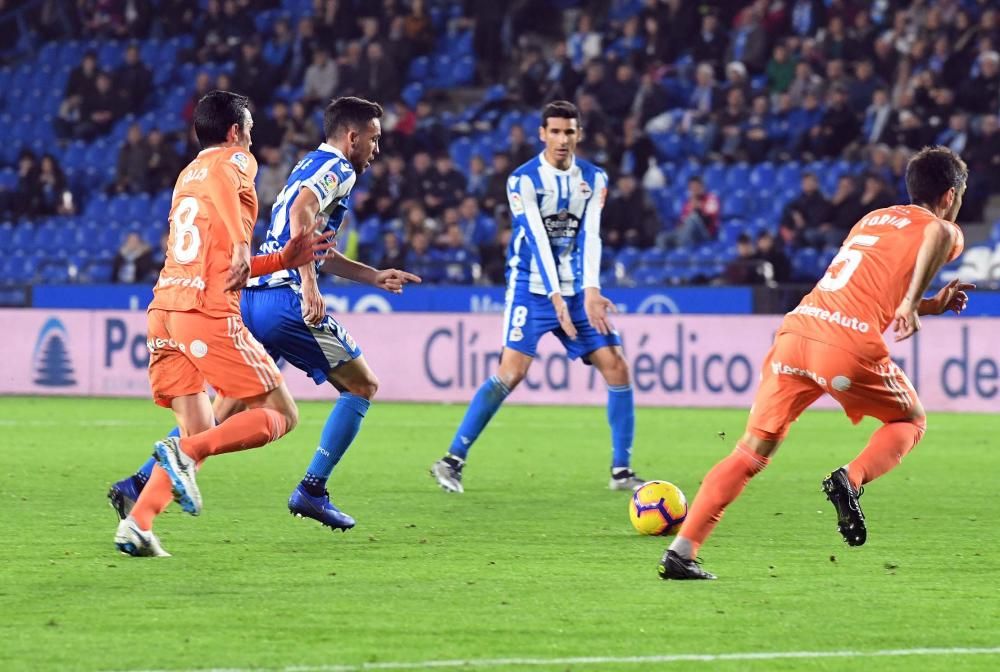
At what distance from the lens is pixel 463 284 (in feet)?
69.0

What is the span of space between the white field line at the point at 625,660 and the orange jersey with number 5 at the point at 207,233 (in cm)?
261

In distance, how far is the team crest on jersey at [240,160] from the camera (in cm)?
731

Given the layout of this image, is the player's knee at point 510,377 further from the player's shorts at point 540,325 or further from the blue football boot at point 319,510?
the blue football boot at point 319,510

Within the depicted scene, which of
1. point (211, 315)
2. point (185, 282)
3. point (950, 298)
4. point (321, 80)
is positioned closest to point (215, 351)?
point (211, 315)

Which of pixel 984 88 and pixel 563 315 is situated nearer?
pixel 563 315

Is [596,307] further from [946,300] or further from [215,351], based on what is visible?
[215,351]

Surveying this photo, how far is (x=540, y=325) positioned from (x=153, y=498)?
4162 mm

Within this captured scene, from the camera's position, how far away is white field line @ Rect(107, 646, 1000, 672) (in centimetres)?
498

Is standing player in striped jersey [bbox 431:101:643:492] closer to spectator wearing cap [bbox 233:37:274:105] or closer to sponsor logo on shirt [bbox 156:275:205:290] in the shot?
sponsor logo on shirt [bbox 156:275:205:290]

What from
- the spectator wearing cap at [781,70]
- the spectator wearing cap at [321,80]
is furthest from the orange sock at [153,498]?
the spectator wearing cap at [321,80]

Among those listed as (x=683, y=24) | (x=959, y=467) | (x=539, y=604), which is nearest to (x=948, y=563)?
(x=539, y=604)

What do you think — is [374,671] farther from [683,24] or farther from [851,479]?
[683,24]

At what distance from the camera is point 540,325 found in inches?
→ 429

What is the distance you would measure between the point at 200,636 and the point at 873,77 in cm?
1751
